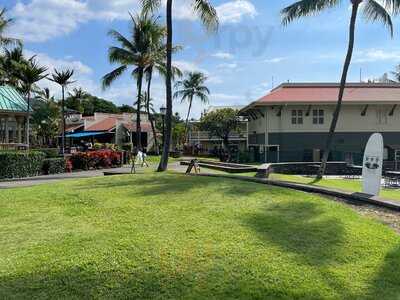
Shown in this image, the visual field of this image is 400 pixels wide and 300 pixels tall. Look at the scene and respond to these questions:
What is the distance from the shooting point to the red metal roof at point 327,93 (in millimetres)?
39438

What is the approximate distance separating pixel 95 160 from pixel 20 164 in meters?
7.02

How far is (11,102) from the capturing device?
35312 mm

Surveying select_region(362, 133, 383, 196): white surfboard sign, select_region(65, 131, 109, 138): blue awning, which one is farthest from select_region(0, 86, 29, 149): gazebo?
select_region(362, 133, 383, 196): white surfboard sign

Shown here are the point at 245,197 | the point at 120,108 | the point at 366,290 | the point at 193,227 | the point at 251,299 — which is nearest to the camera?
the point at 251,299

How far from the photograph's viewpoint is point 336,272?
579 centimetres

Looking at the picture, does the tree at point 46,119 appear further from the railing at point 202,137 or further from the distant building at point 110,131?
the railing at point 202,137

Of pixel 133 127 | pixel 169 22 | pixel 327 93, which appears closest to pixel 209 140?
pixel 133 127

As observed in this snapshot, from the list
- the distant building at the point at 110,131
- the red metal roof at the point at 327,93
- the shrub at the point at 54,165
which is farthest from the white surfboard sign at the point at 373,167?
the distant building at the point at 110,131

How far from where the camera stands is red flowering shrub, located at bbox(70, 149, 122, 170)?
30.9m

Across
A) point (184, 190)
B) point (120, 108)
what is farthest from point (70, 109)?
point (184, 190)

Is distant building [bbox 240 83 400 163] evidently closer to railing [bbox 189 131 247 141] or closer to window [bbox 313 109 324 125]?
window [bbox 313 109 324 125]

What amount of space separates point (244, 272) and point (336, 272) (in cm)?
111

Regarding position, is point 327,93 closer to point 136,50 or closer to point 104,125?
point 136,50

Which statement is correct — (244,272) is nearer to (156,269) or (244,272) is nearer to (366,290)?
(156,269)
